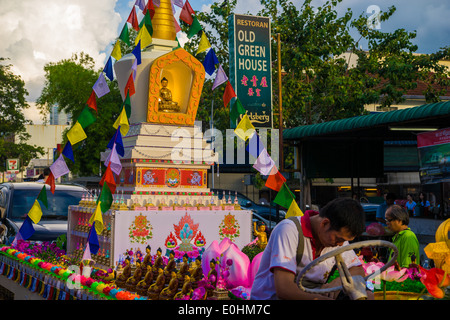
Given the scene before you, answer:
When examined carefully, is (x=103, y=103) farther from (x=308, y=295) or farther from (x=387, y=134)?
(x=308, y=295)

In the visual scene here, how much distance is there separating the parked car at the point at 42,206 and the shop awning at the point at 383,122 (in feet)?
18.4

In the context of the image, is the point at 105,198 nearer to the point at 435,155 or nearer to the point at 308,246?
the point at 308,246

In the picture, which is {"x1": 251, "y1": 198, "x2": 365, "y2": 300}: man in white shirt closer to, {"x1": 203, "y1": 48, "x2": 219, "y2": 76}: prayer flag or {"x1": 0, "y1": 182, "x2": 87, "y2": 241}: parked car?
{"x1": 203, "y1": 48, "x2": 219, "y2": 76}: prayer flag

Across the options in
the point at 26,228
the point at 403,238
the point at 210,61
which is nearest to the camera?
the point at 403,238

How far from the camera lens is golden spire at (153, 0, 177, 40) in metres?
10.6

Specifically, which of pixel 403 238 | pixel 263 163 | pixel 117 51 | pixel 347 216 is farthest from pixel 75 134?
pixel 347 216

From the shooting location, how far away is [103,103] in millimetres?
37594

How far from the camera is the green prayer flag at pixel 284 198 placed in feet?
24.3

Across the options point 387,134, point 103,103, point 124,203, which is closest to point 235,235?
point 124,203

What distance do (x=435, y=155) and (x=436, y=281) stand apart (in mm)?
8716

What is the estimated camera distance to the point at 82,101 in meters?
38.2

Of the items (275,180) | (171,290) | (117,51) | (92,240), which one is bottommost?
(171,290)

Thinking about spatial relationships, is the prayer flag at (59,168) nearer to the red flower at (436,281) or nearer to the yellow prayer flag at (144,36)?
the yellow prayer flag at (144,36)
